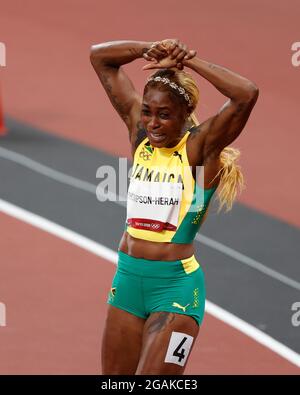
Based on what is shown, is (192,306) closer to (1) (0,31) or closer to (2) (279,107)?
(2) (279,107)

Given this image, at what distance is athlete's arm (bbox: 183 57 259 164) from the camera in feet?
22.9

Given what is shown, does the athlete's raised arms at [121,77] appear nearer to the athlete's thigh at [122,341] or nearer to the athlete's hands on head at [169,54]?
the athlete's hands on head at [169,54]

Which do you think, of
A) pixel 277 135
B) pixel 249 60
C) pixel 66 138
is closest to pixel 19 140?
pixel 66 138

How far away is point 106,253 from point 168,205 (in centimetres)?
481

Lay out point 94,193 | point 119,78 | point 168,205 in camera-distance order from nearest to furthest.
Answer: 1. point 168,205
2. point 119,78
3. point 94,193

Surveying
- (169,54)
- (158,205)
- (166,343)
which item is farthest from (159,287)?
(169,54)

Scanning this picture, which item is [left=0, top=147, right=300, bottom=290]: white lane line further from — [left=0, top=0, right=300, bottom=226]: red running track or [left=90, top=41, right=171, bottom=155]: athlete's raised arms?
[left=90, top=41, right=171, bottom=155]: athlete's raised arms

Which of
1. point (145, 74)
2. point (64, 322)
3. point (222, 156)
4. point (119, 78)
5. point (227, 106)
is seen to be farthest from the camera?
point (145, 74)

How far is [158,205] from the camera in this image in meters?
7.16

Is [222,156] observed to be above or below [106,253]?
above

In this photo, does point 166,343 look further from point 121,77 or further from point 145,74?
point 145,74
